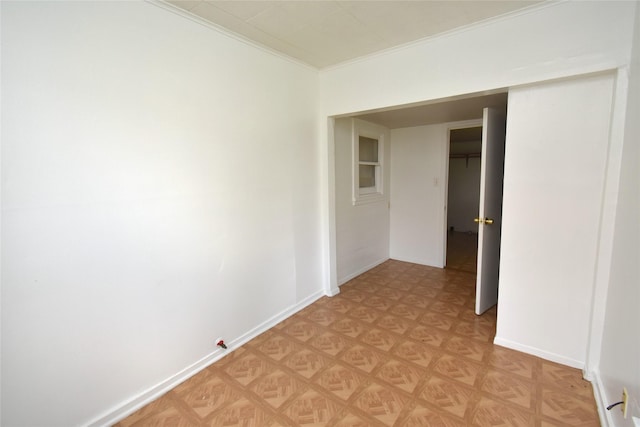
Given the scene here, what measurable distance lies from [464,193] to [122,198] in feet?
24.7

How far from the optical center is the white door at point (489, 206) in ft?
9.11

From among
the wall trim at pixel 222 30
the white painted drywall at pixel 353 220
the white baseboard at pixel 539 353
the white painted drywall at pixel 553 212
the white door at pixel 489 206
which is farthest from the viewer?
the white painted drywall at pixel 353 220

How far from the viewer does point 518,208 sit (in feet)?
7.61

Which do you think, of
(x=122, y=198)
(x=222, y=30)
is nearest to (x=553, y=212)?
(x=222, y=30)

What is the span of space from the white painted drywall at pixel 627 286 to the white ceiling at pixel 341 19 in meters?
0.95

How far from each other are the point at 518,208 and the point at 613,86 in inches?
37.3

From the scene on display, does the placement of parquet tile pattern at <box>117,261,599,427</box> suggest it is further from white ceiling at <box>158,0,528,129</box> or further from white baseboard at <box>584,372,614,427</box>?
white ceiling at <box>158,0,528,129</box>

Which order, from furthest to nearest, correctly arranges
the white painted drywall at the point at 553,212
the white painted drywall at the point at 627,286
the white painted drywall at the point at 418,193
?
the white painted drywall at the point at 418,193
the white painted drywall at the point at 553,212
the white painted drywall at the point at 627,286

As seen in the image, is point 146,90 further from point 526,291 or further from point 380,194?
point 380,194

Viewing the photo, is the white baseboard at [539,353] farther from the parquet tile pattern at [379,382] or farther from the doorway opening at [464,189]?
the doorway opening at [464,189]

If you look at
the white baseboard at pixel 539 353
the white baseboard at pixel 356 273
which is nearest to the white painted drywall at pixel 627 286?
the white baseboard at pixel 539 353

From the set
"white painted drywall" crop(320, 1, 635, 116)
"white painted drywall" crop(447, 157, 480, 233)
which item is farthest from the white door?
"white painted drywall" crop(447, 157, 480, 233)

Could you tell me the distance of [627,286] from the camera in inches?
62.5

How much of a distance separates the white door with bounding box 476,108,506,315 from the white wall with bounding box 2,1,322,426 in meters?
2.00
